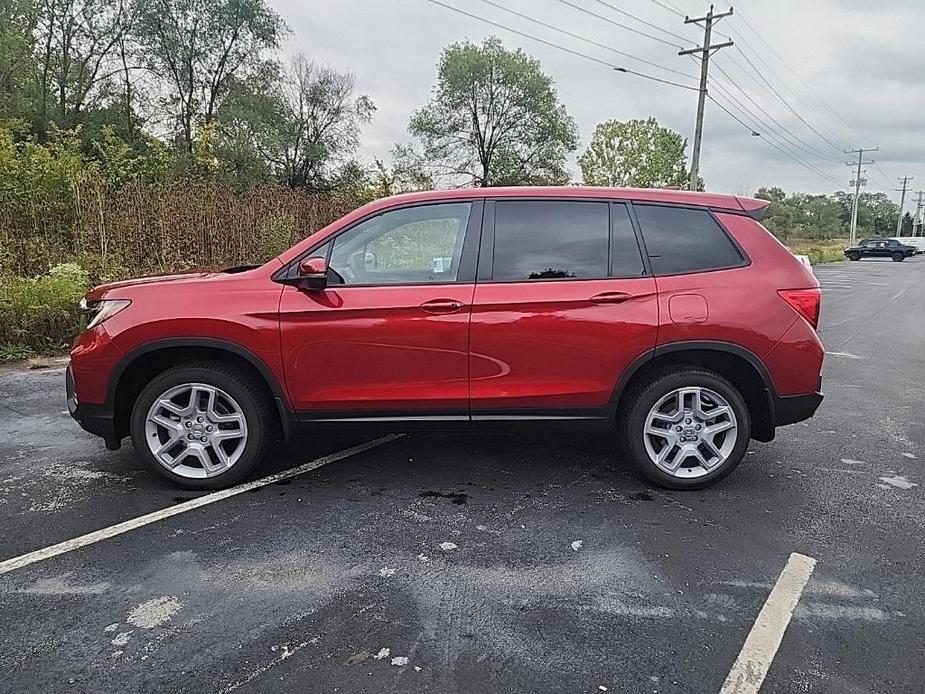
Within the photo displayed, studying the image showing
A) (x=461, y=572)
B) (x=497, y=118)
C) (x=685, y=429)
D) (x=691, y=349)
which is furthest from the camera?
(x=497, y=118)

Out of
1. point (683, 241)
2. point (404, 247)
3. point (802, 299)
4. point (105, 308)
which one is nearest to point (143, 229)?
point (105, 308)

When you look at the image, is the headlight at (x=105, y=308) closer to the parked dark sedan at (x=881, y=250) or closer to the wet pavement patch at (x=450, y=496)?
the wet pavement patch at (x=450, y=496)

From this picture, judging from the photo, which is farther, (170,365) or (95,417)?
(170,365)

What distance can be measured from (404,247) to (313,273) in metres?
0.59

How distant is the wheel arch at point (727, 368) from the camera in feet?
12.4

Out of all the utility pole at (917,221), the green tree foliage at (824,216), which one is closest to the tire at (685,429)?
the green tree foliage at (824,216)

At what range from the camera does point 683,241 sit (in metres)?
3.89

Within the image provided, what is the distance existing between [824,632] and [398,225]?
2948 millimetres

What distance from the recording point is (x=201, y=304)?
3.72m

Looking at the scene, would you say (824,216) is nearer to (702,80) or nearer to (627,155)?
(627,155)

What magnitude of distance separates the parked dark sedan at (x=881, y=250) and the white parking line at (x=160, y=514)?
170 ft

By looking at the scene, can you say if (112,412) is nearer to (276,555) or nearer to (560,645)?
(276,555)

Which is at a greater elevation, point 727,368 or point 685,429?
point 727,368

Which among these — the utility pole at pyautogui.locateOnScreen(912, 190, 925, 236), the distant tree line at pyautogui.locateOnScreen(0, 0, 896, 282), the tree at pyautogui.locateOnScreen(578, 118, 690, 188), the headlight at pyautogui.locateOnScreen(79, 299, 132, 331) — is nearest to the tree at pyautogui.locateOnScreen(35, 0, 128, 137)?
→ the distant tree line at pyautogui.locateOnScreen(0, 0, 896, 282)
